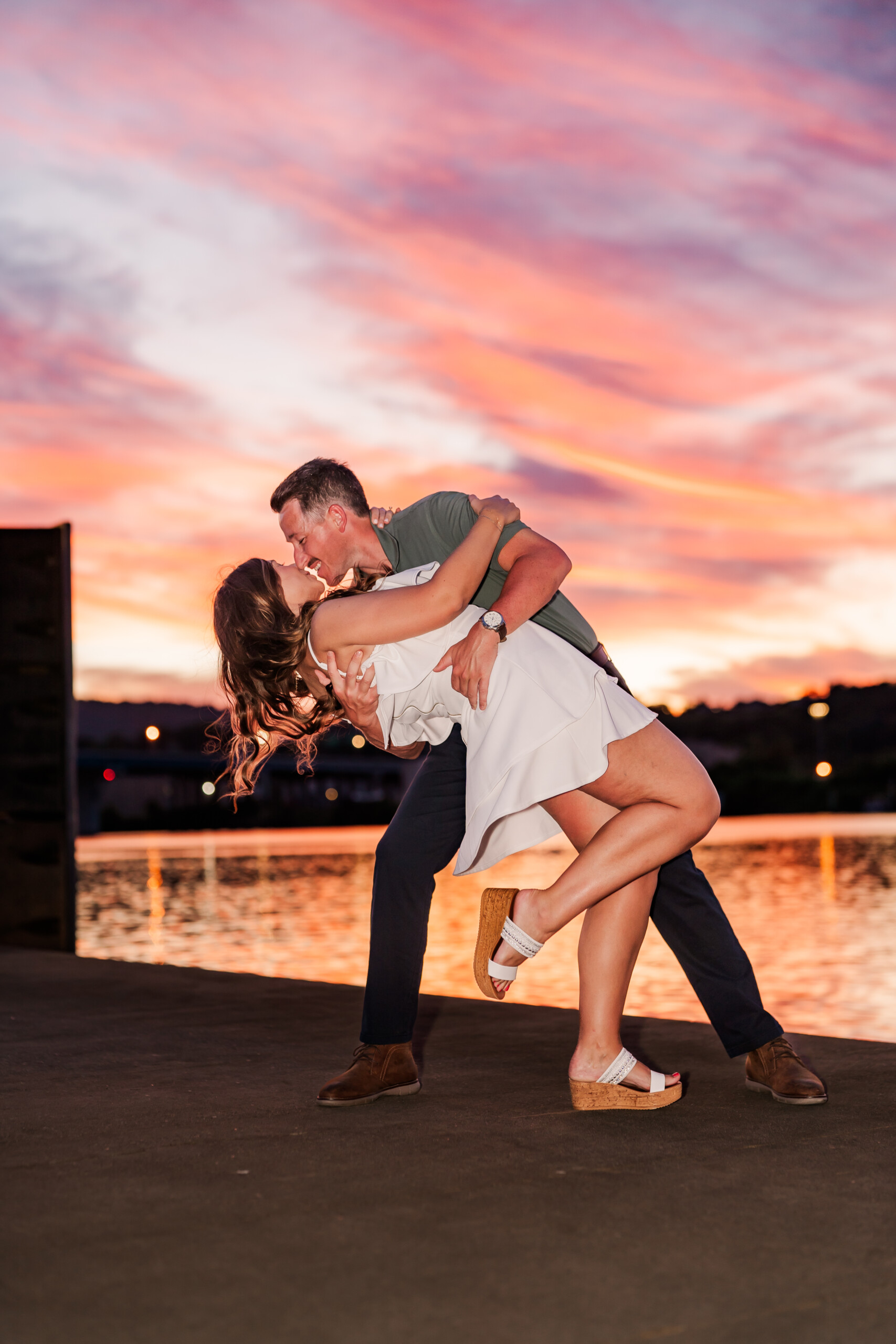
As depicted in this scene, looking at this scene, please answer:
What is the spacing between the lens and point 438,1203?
228cm

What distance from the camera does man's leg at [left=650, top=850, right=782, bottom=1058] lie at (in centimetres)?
331

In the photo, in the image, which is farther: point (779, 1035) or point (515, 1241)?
point (779, 1035)

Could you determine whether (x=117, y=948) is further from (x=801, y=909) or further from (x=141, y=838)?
(x=141, y=838)

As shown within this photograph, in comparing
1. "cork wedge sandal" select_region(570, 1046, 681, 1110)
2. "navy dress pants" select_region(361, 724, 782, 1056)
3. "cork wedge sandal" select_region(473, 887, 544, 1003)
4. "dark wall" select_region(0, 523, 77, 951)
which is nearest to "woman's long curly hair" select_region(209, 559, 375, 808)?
"navy dress pants" select_region(361, 724, 782, 1056)

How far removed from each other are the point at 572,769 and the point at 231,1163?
3.56 feet

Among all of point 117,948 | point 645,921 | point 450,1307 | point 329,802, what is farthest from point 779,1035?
point 329,802

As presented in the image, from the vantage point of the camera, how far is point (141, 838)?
4625 cm

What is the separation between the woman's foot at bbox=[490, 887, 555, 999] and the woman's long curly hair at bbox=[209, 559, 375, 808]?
Result: 69cm

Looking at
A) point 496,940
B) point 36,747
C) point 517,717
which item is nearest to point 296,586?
point 517,717

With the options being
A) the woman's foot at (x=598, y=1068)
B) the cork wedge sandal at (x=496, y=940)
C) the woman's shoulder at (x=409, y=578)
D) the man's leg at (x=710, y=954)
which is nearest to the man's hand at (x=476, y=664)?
the woman's shoulder at (x=409, y=578)

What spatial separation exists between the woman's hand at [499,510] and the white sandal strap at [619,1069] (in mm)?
1232

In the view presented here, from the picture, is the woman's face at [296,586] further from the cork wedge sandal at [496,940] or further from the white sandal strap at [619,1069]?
the white sandal strap at [619,1069]

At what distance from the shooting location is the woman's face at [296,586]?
10.6 ft

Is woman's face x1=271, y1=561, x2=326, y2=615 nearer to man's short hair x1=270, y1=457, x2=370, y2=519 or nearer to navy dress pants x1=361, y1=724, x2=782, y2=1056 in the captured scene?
man's short hair x1=270, y1=457, x2=370, y2=519
